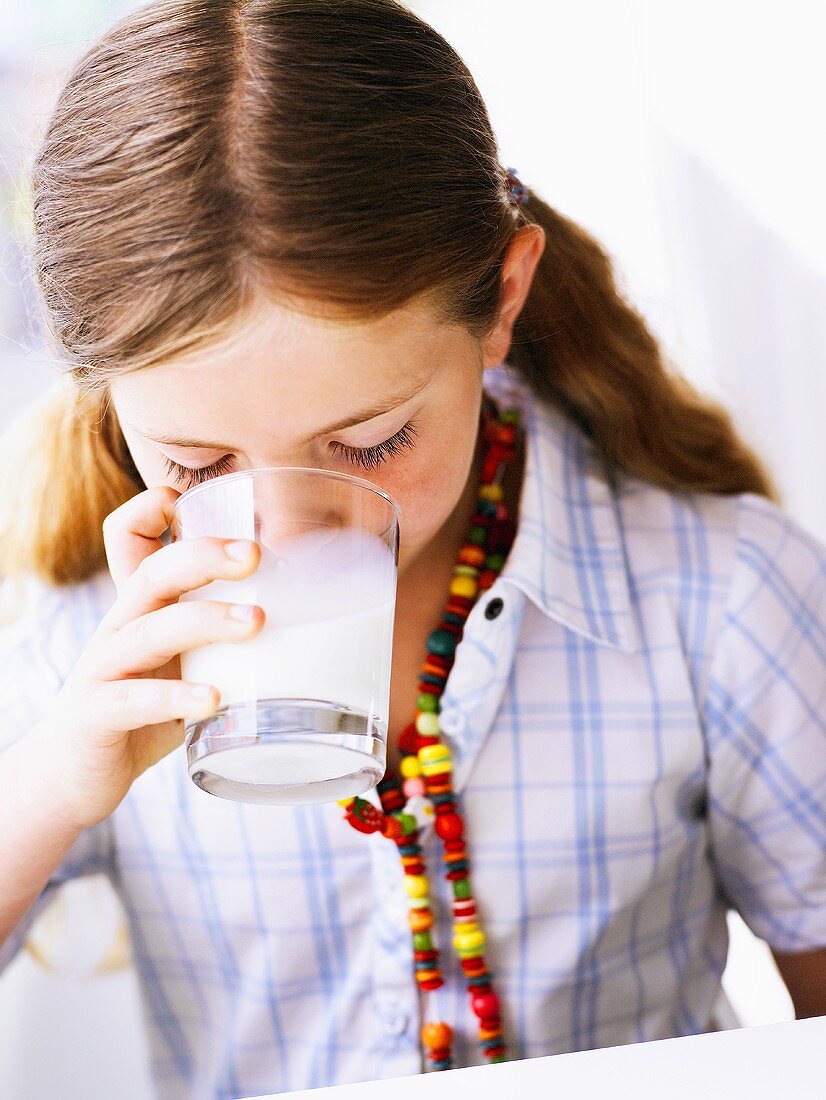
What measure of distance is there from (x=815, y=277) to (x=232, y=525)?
1370 mm

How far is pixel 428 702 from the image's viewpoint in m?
0.99

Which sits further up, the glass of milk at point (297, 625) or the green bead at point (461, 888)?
the glass of milk at point (297, 625)

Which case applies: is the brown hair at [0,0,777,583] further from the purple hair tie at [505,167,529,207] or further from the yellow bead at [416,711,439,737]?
the yellow bead at [416,711,439,737]

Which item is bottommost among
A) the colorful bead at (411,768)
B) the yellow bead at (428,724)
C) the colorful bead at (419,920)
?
the colorful bead at (419,920)

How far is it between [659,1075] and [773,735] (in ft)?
1.61

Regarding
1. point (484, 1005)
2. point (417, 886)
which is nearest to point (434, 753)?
point (417, 886)

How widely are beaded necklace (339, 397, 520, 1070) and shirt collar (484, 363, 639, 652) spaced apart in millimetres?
54

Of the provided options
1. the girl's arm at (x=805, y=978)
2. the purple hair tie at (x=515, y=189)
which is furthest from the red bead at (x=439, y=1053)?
the purple hair tie at (x=515, y=189)

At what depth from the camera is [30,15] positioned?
206 cm

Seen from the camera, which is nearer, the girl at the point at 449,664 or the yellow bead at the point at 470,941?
the girl at the point at 449,664

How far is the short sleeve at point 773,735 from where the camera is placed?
3.37 feet

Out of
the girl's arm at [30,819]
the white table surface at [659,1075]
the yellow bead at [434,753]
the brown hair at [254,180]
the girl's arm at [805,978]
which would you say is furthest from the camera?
the girl's arm at [805,978]

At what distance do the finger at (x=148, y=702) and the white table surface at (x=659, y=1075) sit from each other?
220 mm

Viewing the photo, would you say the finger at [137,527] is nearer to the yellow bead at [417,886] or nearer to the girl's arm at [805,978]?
the yellow bead at [417,886]
